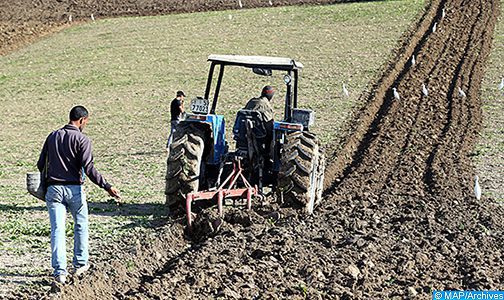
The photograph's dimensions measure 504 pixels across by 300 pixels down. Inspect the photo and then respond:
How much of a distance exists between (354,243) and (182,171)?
2.89 m

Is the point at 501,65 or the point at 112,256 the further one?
the point at 501,65

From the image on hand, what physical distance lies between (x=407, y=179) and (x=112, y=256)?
691 centimetres

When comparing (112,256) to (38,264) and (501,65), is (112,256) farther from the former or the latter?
(501,65)

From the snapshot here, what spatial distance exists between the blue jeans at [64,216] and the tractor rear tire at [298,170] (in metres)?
3.69

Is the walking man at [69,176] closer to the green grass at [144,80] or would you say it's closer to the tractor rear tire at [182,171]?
the green grass at [144,80]

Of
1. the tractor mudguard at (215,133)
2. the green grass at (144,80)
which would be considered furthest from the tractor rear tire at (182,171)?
the green grass at (144,80)

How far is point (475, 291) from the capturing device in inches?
349

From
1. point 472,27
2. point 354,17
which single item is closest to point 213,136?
point 472,27

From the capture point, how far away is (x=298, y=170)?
12320 millimetres

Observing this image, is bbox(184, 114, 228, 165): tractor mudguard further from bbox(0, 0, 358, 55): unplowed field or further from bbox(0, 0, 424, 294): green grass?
bbox(0, 0, 358, 55): unplowed field

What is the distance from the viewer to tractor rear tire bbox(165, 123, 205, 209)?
480 inches

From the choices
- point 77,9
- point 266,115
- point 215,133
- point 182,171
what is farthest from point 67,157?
point 77,9

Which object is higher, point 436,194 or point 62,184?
point 62,184

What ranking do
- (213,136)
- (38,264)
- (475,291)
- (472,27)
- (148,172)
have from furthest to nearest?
(472,27), (148,172), (213,136), (38,264), (475,291)
